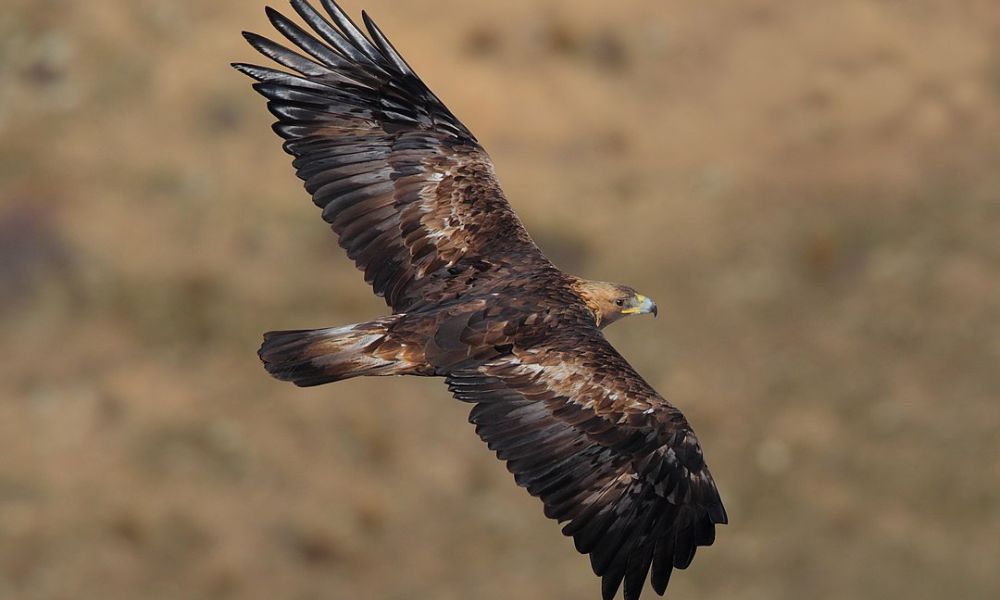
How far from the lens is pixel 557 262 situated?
2497 centimetres

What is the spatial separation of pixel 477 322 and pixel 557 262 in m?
13.6

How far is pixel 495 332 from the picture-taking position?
446 inches

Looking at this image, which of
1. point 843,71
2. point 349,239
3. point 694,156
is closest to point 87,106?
point 694,156

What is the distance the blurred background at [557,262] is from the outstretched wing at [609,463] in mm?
12251

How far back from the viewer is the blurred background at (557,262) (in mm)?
23609

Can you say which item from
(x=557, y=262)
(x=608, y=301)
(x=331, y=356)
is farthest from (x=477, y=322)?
(x=557, y=262)

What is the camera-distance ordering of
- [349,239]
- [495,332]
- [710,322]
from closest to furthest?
[495,332] → [349,239] → [710,322]

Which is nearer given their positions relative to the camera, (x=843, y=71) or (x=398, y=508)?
(x=398, y=508)

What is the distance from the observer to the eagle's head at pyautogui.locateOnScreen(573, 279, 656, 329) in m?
12.2

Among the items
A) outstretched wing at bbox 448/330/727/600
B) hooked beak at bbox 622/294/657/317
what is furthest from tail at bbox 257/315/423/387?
hooked beak at bbox 622/294/657/317

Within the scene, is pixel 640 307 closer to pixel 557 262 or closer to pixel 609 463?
pixel 609 463

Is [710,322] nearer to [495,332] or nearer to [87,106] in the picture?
[87,106]

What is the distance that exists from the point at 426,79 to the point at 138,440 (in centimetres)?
698

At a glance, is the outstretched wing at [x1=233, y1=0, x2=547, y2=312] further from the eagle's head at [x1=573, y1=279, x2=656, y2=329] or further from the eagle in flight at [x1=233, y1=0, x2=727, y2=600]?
the eagle's head at [x1=573, y1=279, x2=656, y2=329]
